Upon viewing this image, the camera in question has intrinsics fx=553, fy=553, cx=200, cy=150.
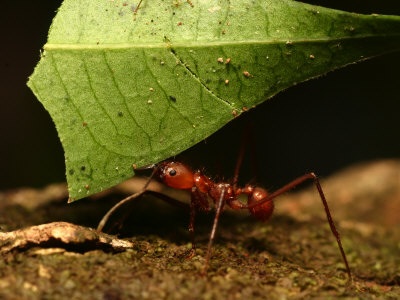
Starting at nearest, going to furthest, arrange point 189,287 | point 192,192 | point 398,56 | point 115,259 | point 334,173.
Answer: point 189,287, point 115,259, point 192,192, point 398,56, point 334,173

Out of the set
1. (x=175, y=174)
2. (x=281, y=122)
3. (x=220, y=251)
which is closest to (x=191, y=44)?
(x=175, y=174)

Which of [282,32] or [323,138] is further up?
[323,138]

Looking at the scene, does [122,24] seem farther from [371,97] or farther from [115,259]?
[371,97]

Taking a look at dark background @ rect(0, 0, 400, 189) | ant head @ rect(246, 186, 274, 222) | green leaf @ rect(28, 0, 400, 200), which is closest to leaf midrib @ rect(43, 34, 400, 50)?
green leaf @ rect(28, 0, 400, 200)

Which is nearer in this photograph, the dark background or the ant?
the ant

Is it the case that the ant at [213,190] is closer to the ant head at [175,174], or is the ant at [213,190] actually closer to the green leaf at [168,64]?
the ant head at [175,174]

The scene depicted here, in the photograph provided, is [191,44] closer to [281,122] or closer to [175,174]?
[175,174]

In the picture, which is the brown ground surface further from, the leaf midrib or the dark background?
the leaf midrib

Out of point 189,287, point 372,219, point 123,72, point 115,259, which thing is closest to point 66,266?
point 115,259
